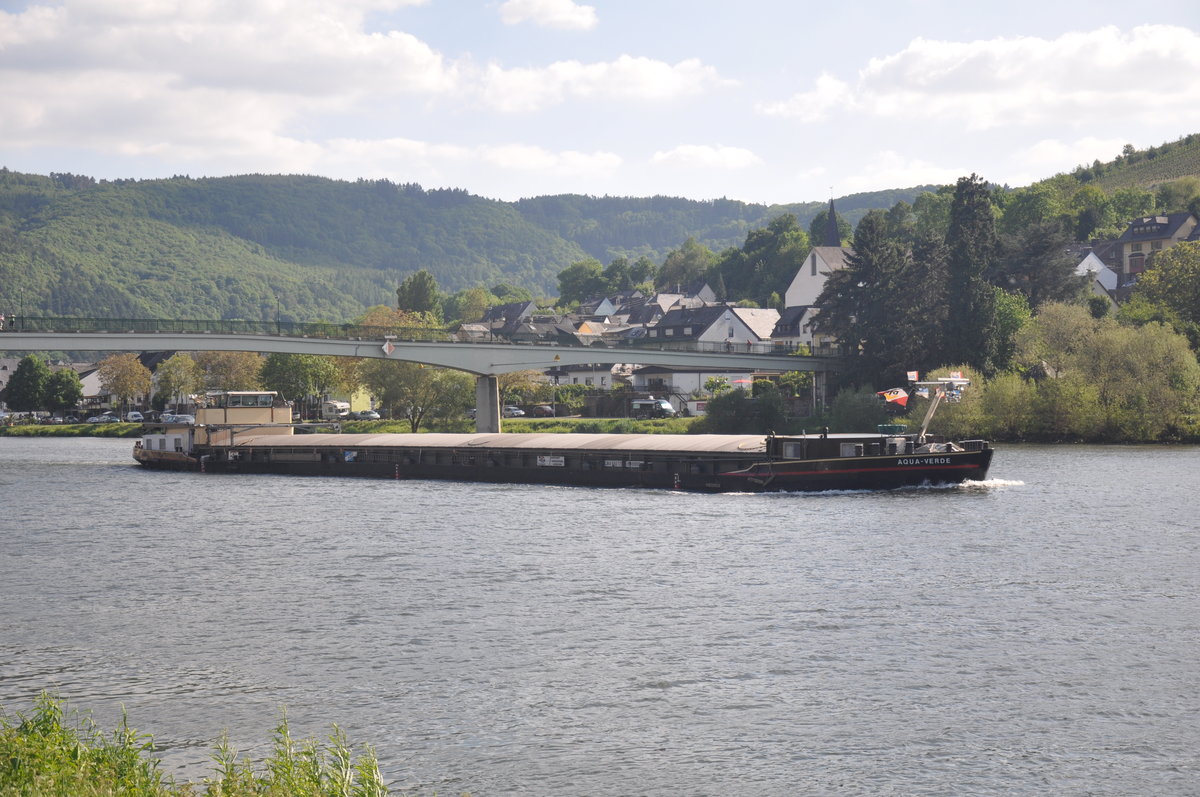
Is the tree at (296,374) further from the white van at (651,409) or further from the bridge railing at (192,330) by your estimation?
the bridge railing at (192,330)

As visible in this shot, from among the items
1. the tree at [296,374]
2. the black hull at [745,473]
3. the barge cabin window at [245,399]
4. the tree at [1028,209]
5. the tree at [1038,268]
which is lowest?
the black hull at [745,473]

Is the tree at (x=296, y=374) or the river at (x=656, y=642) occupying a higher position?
the tree at (x=296, y=374)

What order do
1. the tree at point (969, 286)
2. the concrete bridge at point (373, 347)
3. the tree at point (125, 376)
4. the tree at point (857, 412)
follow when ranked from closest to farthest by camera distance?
the concrete bridge at point (373, 347) → the tree at point (857, 412) → the tree at point (969, 286) → the tree at point (125, 376)

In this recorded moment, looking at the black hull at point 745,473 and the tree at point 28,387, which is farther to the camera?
the tree at point 28,387

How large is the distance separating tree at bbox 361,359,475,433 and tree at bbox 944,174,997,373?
42.7 metres

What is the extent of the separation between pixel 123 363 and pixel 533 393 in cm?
6409

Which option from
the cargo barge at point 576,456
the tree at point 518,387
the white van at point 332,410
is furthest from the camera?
the white van at point 332,410

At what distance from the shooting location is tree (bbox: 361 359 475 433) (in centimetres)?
11369

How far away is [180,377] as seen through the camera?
163m

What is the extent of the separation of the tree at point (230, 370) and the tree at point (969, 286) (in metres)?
90.4

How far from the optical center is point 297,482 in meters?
76.4

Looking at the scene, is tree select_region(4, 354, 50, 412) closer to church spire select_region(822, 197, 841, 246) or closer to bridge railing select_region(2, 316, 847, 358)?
bridge railing select_region(2, 316, 847, 358)

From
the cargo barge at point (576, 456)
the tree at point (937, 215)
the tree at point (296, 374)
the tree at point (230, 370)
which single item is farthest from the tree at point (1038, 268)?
the tree at point (230, 370)

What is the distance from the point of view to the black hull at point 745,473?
6075cm
